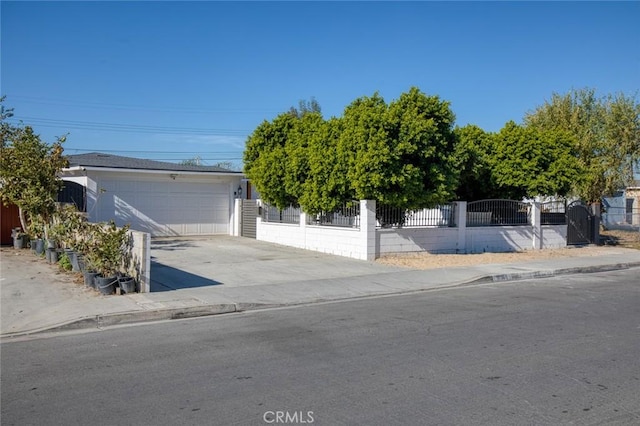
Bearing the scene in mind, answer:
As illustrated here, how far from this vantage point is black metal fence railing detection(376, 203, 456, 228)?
1850 cm

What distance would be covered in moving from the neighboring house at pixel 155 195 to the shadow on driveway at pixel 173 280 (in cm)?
933

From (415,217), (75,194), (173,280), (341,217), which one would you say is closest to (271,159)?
(341,217)

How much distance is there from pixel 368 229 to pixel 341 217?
1.99 metres

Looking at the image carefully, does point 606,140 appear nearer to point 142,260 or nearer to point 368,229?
point 368,229

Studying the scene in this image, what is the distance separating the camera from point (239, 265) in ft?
51.8

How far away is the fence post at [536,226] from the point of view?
22.6 m

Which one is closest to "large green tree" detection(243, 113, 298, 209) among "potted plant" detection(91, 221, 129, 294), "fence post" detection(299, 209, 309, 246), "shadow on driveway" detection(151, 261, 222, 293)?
"fence post" detection(299, 209, 309, 246)

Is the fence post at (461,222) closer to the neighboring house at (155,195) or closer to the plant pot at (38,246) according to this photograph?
the neighboring house at (155,195)

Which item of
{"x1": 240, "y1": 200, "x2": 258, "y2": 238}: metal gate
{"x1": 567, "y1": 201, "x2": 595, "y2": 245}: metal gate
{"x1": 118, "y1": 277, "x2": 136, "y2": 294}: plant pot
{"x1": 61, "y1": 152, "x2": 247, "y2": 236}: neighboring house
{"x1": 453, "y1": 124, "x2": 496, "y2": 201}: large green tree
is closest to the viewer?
{"x1": 118, "y1": 277, "x2": 136, "y2": 294}: plant pot

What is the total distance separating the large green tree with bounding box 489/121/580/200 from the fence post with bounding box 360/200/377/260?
7.33m

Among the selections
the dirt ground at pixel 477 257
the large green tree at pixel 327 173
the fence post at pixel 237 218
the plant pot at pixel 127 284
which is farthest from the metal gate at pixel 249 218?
the plant pot at pixel 127 284

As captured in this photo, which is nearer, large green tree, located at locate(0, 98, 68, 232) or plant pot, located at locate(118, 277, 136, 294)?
plant pot, located at locate(118, 277, 136, 294)

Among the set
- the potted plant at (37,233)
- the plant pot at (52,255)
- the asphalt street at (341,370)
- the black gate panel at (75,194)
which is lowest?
the asphalt street at (341,370)

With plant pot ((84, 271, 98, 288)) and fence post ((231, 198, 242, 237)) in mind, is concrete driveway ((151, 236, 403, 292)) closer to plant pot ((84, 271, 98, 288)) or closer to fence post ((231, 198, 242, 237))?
plant pot ((84, 271, 98, 288))
